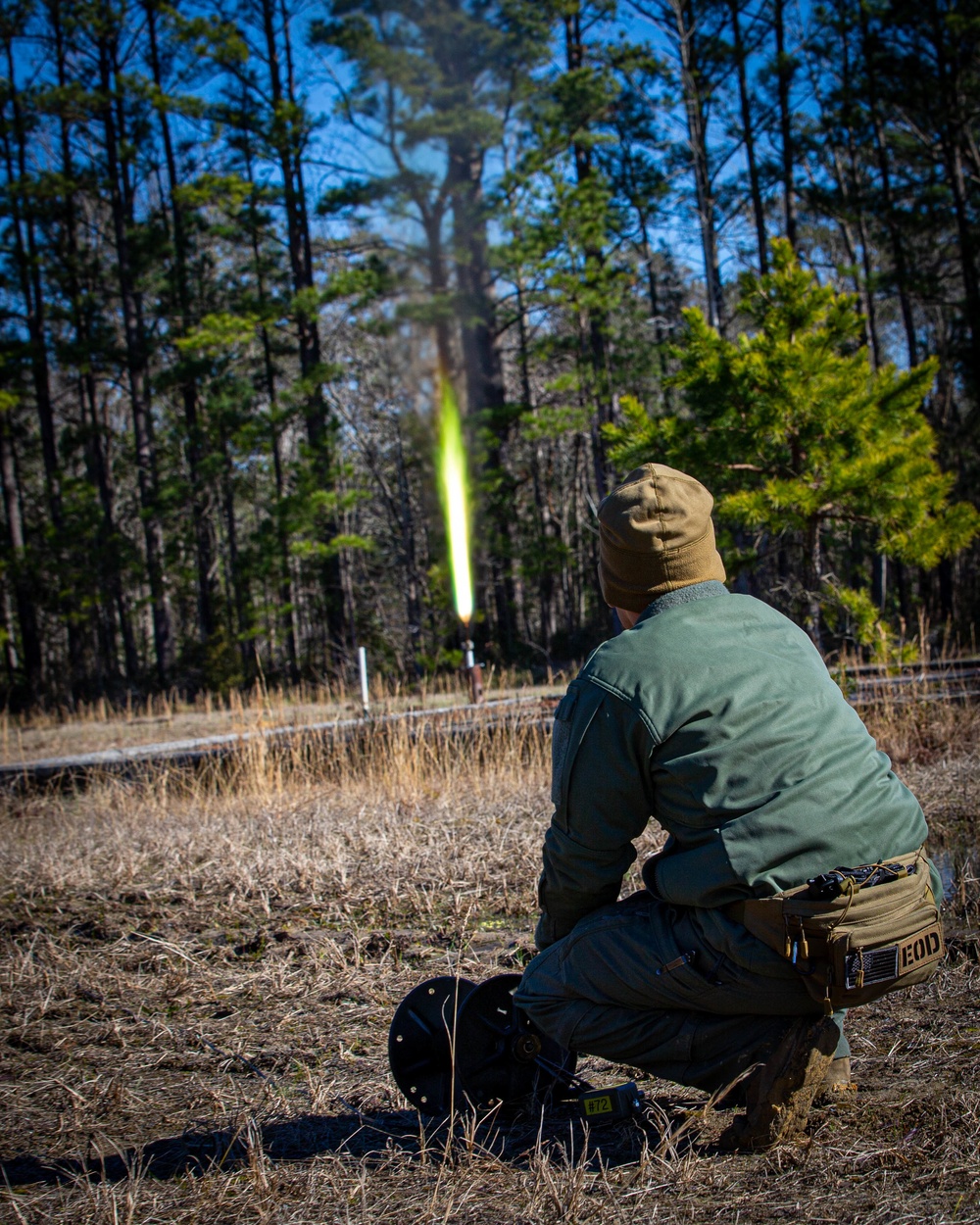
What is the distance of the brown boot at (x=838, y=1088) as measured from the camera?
2320 mm

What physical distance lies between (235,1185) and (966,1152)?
1.58m

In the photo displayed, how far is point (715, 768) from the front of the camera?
2012 mm

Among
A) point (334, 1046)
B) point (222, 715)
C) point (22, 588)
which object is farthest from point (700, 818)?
point (22, 588)

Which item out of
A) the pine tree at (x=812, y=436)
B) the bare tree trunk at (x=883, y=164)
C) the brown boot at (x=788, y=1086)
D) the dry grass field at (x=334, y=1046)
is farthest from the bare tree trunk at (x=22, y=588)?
the brown boot at (x=788, y=1086)

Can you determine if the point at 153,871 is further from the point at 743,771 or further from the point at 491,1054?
the point at 743,771

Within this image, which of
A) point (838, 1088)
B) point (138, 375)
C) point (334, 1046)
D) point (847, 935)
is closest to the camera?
point (847, 935)

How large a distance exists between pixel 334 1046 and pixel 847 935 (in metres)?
1.80

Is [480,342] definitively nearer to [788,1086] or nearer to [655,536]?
[655,536]

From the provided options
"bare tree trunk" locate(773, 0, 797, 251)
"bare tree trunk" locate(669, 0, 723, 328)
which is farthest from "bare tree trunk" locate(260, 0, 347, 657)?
"bare tree trunk" locate(773, 0, 797, 251)

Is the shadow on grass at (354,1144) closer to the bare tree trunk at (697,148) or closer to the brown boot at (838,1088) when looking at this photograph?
the brown boot at (838,1088)

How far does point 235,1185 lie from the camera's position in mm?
2193

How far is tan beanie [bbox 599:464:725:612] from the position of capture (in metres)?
2.20

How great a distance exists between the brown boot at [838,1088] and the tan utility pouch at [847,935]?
1.59 ft

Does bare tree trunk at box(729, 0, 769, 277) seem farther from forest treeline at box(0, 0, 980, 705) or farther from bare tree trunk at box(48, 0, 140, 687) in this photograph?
bare tree trunk at box(48, 0, 140, 687)
